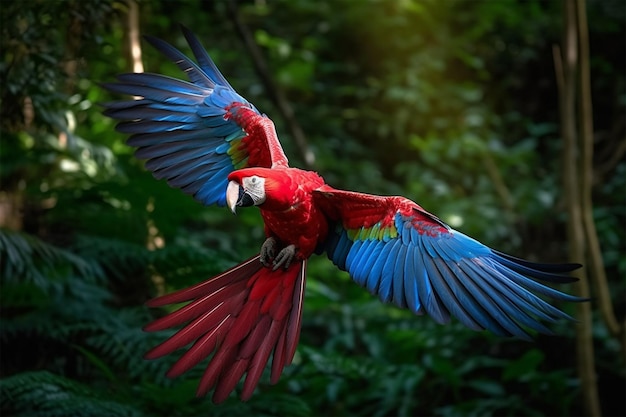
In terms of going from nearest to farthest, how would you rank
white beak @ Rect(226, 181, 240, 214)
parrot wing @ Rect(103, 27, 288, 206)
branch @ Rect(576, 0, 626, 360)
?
white beak @ Rect(226, 181, 240, 214) < parrot wing @ Rect(103, 27, 288, 206) < branch @ Rect(576, 0, 626, 360)

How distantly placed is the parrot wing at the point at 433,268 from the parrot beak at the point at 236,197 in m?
0.24

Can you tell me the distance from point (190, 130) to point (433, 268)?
26.1 inches

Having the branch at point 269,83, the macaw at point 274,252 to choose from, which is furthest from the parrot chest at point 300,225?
the branch at point 269,83

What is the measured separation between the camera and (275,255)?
4.97 ft

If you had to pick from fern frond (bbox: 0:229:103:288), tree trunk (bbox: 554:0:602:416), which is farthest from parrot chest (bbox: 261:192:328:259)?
tree trunk (bbox: 554:0:602:416)

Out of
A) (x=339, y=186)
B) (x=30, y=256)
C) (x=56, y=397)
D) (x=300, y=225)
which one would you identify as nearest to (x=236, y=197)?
(x=300, y=225)

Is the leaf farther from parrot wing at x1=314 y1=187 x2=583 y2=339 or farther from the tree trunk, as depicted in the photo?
parrot wing at x1=314 y1=187 x2=583 y2=339

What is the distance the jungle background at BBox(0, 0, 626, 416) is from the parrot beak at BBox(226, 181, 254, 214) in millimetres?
1073

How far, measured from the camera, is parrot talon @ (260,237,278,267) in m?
1.50

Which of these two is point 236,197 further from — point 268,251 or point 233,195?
point 268,251

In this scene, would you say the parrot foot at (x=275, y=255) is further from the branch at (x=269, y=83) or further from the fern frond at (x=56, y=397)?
the branch at (x=269, y=83)

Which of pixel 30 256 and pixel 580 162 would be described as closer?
pixel 30 256

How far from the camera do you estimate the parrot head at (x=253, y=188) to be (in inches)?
47.1

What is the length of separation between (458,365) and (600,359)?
633 mm
